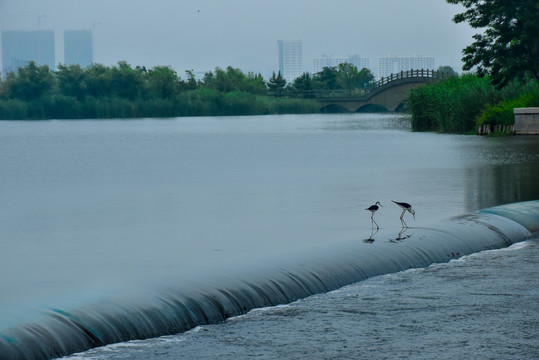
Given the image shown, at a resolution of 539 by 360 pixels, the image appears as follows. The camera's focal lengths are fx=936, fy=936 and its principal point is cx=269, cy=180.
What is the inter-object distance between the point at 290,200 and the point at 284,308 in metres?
8.34

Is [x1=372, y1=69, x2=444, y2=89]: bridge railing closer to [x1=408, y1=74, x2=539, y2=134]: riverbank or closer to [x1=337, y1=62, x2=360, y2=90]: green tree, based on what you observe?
[x1=408, y1=74, x2=539, y2=134]: riverbank

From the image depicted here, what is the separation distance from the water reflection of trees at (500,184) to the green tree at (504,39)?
16307 mm

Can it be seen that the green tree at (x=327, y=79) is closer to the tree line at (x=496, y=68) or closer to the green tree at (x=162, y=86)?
the green tree at (x=162, y=86)

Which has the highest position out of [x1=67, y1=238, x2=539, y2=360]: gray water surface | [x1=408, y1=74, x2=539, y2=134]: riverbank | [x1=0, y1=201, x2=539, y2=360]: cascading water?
[x1=408, y1=74, x2=539, y2=134]: riverbank

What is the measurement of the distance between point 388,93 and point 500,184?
82.5 metres

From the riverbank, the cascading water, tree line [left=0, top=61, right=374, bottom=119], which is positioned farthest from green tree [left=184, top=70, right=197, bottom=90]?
the cascading water

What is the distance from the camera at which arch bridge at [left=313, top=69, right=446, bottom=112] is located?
8769 cm

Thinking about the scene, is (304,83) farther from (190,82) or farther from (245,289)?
(245,289)

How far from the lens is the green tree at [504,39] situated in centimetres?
3862

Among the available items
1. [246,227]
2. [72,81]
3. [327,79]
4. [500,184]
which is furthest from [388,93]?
[246,227]

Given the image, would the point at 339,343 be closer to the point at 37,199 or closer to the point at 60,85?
the point at 37,199

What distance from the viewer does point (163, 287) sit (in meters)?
9.27

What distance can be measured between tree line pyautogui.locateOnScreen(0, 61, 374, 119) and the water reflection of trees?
7729cm

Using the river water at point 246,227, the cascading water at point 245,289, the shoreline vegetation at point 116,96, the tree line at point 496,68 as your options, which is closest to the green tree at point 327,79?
the shoreline vegetation at point 116,96
